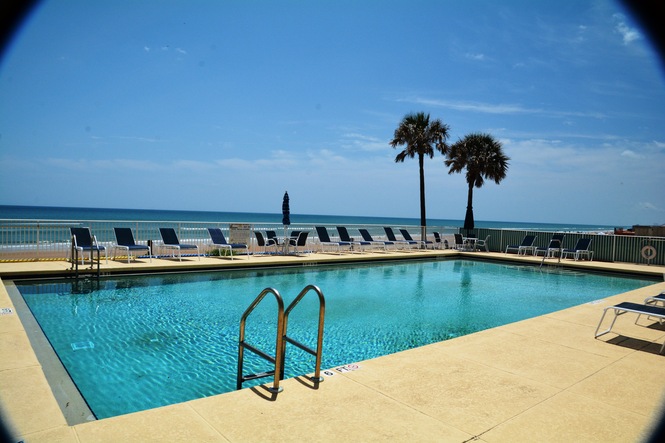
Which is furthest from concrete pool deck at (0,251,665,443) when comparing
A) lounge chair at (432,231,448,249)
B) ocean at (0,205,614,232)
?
ocean at (0,205,614,232)

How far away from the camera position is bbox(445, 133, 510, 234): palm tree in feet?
67.6

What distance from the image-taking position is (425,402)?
122 inches

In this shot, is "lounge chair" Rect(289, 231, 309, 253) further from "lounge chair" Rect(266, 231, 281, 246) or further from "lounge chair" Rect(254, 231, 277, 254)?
"lounge chair" Rect(254, 231, 277, 254)

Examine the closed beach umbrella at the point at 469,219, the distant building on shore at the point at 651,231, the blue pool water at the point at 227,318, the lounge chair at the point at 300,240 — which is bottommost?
the blue pool water at the point at 227,318

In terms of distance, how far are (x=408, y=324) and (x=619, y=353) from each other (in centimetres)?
278

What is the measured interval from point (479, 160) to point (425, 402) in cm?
1913

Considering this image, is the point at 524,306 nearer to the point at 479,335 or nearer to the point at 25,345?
the point at 479,335

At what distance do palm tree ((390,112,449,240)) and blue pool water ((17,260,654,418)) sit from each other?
10969mm

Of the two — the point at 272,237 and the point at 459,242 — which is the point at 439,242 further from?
the point at 272,237

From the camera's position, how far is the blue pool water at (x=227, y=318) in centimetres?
427

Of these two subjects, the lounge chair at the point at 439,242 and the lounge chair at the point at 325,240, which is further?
the lounge chair at the point at 439,242

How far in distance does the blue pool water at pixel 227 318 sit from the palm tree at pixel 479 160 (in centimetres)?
950

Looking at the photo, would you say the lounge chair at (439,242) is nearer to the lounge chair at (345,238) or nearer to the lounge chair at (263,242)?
the lounge chair at (345,238)

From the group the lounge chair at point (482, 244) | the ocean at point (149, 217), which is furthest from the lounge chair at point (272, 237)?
the ocean at point (149, 217)
